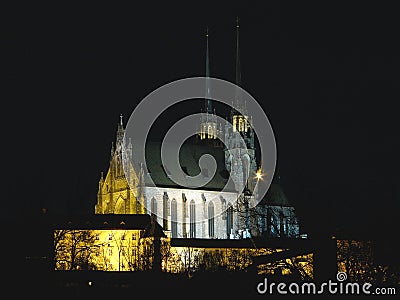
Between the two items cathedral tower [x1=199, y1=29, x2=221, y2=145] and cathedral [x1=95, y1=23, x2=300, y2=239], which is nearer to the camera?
cathedral [x1=95, y1=23, x2=300, y2=239]

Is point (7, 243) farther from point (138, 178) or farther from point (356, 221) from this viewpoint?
point (138, 178)

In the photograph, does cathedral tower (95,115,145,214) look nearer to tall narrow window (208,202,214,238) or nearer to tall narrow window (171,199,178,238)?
tall narrow window (171,199,178,238)

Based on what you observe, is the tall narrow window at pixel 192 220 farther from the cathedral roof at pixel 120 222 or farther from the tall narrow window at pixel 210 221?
the cathedral roof at pixel 120 222

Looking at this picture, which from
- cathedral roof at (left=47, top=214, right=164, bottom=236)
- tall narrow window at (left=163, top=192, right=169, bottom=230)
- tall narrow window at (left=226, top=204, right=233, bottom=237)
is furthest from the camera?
tall narrow window at (left=226, top=204, right=233, bottom=237)

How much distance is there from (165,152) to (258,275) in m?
50.0

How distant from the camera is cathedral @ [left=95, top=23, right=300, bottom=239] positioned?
81.6 m

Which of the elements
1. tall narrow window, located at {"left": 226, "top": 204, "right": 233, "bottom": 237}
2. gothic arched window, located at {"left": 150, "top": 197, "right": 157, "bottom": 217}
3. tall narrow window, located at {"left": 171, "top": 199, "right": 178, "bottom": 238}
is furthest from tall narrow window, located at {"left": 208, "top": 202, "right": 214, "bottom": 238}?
gothic arched window, located at {"left": 150, "top": 197, "right": 157, "bottom": 217}

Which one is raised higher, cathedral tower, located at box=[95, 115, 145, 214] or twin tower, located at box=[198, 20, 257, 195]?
twin tower, located at box=[198, 20, 257, 195]

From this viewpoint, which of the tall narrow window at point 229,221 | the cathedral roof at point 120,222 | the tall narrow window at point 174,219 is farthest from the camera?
the tall narrow window at point 229,221

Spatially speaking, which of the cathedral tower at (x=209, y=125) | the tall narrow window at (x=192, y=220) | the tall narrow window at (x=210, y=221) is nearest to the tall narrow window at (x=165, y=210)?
the tall narrow window at (x=192, y=220)

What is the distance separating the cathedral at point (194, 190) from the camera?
8156 cm

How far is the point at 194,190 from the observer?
281 ft

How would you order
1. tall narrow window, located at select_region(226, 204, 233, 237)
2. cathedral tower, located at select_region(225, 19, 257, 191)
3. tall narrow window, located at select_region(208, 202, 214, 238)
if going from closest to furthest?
tall narrow window, located at select_region(208, 202, 214, 238) < tall narrow window, located at select_region(226, 204, 233, 237) < cathedral tower, located at select_region(225, 19, 257, 191)

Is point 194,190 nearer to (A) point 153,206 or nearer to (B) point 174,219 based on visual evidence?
(B) point 174,219
